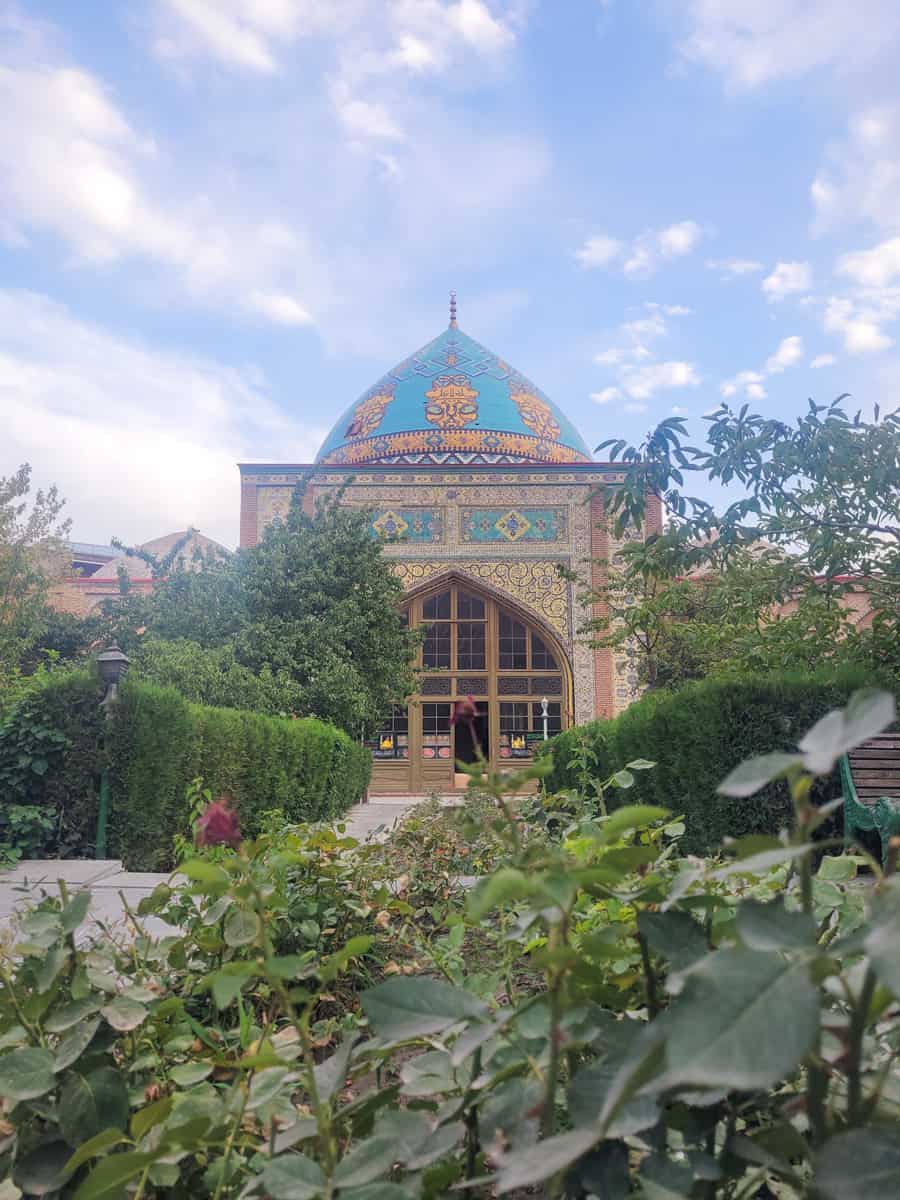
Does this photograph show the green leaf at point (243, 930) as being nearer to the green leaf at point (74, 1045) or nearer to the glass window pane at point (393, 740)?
the green leaf at point (74, 1045)

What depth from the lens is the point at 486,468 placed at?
1831cm

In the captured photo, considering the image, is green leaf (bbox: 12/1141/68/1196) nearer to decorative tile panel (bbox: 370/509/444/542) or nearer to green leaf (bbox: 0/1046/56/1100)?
green leaf (bbox: 0/1046/56/1100)

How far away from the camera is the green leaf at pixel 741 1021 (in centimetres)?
39

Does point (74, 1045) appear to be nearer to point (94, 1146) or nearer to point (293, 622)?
point (94, 1146)

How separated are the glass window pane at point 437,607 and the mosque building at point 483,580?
2 centimetres

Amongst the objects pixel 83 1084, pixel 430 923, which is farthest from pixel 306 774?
pixel 83 1084

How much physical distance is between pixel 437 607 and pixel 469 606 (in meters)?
0.65

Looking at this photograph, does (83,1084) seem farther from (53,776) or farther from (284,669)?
(284,669)

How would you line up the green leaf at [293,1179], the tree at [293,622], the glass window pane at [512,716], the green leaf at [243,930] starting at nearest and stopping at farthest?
the green leaf at [293,1179] → the green leaf at [243,930] → the tree at [293,622] → the glass window pane at [512,716]

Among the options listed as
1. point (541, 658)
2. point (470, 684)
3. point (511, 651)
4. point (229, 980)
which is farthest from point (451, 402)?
point (229, 980)

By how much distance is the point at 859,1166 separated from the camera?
0.45 m

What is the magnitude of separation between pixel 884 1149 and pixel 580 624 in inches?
684

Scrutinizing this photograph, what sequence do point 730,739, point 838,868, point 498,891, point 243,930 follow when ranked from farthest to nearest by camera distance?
point 730,739 → point 838,868 → point 243,930 → point 498,891

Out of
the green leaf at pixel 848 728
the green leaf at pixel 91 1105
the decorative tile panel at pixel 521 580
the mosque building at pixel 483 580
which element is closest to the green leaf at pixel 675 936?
the green leaf at pixel 848 728
